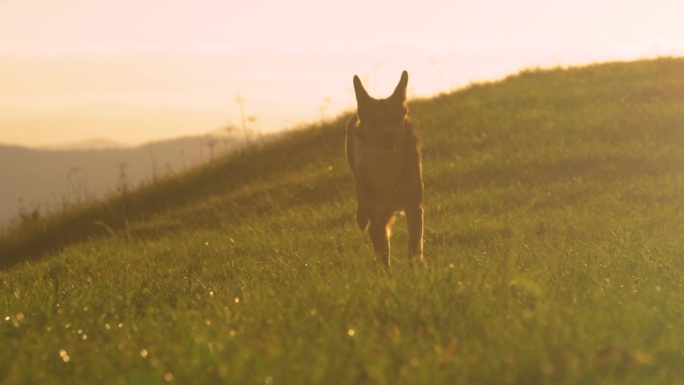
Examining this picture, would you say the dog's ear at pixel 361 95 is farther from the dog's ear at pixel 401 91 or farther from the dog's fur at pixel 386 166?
the dog's ear at pixel 401 91

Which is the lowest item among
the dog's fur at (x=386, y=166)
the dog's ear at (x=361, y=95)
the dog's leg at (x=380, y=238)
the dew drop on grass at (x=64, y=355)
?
the dog's leg at (x=380, y=238)

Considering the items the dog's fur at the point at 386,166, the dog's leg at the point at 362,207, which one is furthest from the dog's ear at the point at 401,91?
the dog's leg at the point at 362,207

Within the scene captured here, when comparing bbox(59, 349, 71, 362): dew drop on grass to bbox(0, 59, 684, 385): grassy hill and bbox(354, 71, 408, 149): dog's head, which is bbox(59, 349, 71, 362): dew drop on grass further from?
bbox(354, 71, 408, 149): dog's head

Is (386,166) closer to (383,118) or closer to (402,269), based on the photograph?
(383,118)

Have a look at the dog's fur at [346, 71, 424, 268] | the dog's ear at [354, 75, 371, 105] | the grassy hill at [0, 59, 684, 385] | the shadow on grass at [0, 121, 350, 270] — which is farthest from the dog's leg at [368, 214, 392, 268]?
the shadow on grass at [0, 121, 350, 270]

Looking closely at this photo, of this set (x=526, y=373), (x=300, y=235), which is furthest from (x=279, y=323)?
(x=300, y=235)

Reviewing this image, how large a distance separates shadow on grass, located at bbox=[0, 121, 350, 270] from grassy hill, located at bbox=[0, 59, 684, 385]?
61 millimetres

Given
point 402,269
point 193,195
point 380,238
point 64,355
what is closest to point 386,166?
point 380,238

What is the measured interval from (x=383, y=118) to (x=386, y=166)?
0.49 m

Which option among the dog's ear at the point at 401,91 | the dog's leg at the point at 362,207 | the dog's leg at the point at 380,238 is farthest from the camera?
the dog's leg at the point at 362,207

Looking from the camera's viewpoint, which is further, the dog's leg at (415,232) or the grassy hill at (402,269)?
the dog's leg at (415,232)

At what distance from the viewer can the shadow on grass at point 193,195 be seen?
17672 mm

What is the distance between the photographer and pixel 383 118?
352 inches

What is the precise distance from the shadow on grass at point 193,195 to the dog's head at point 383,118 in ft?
25.7
